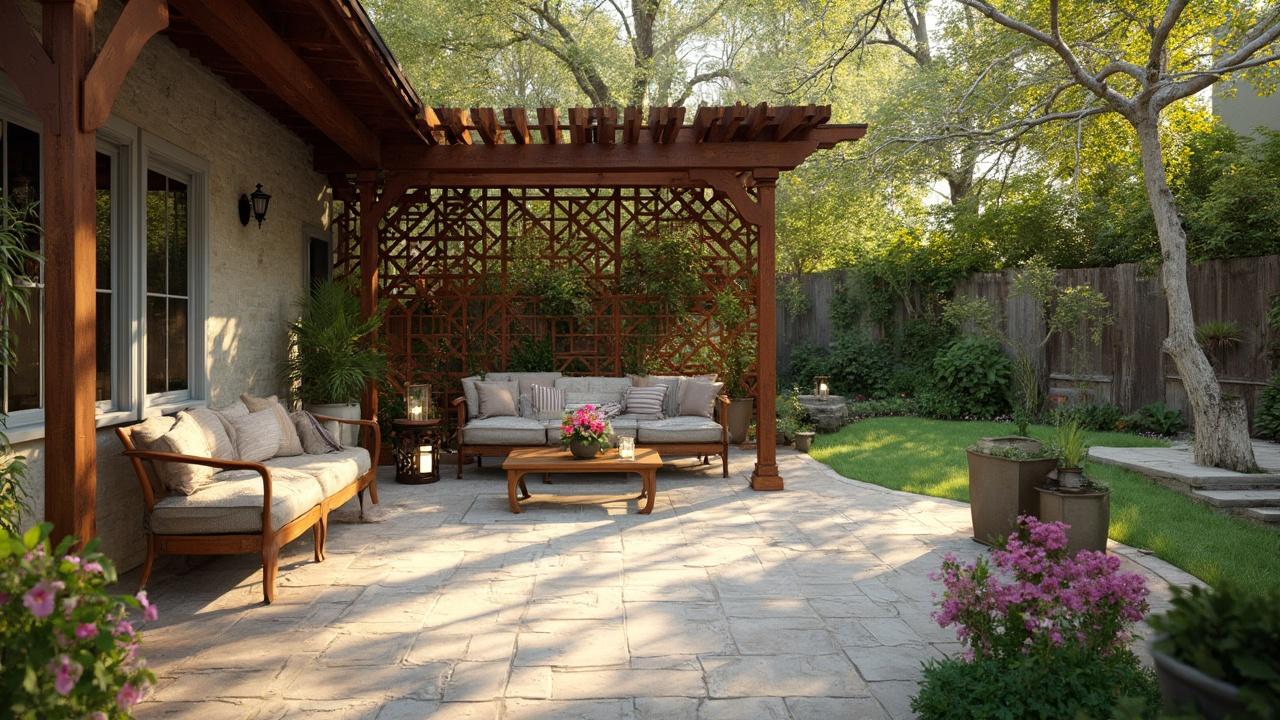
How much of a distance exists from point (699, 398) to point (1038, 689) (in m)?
5.53

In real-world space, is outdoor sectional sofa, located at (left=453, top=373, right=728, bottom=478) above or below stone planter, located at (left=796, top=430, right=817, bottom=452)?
above

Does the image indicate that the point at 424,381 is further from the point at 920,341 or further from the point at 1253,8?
the point at 1253,8

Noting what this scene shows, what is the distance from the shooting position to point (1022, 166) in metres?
11.8

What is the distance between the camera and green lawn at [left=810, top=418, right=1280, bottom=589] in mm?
4660

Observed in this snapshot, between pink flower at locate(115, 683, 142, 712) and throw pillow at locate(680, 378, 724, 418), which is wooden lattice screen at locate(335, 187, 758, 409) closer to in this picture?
throw pillow at locate(680, 378, 724, 418)

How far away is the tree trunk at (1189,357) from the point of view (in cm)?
659

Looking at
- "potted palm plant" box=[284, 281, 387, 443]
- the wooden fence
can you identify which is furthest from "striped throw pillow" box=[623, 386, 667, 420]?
the wooden fence

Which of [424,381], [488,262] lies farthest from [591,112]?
[424,381]

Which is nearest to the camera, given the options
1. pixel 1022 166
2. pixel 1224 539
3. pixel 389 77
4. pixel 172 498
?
pixel 172 498

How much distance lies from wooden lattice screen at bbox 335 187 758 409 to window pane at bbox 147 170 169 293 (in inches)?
132

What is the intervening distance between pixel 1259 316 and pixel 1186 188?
3220 mm

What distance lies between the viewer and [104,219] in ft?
15.4

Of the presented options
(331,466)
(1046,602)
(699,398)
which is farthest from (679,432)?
(1046,602)

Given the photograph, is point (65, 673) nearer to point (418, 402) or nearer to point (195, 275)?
point (195, 275)
